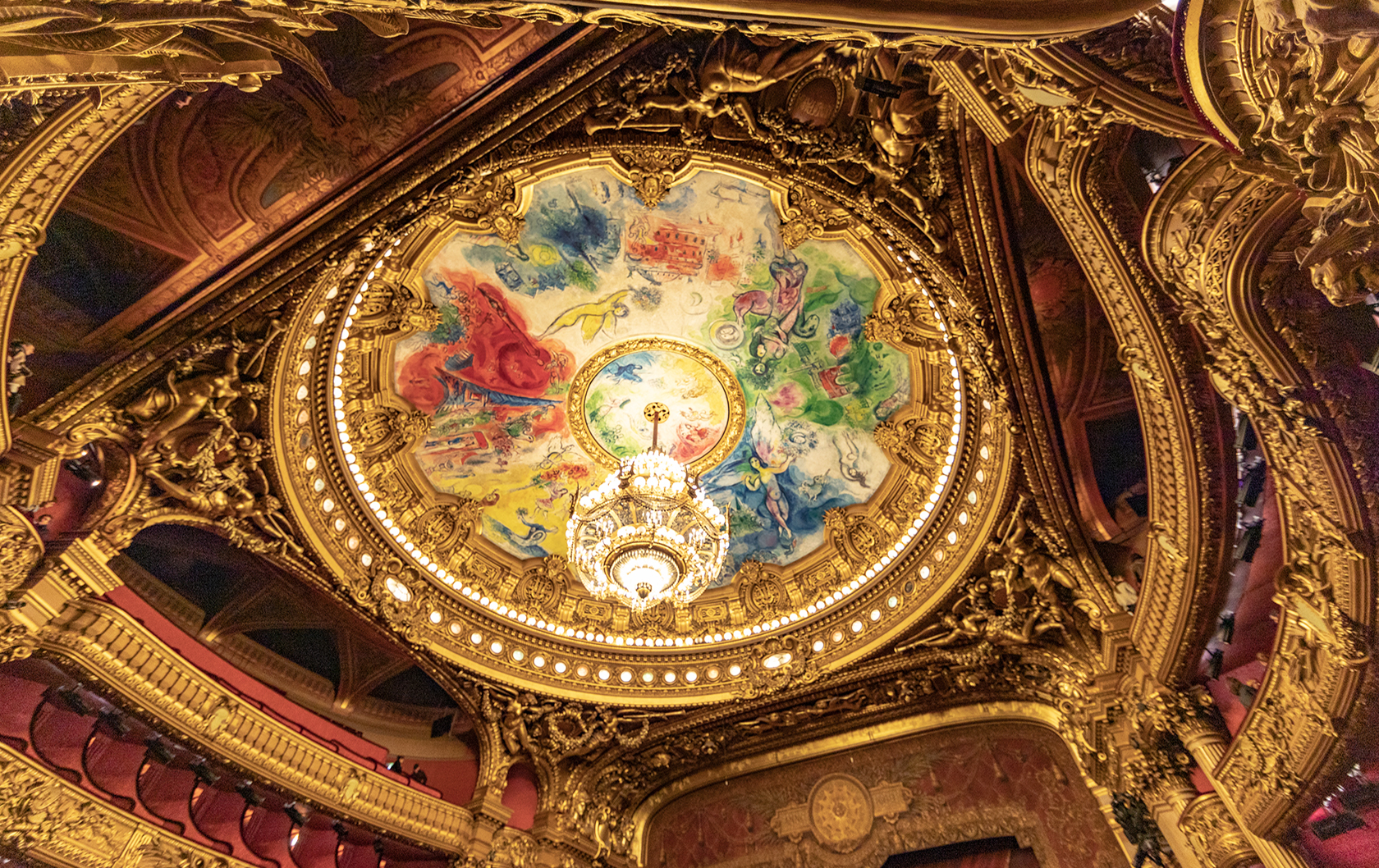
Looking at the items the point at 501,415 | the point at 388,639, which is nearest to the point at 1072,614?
the point at 501,415

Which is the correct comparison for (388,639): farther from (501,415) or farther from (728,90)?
(728,90)

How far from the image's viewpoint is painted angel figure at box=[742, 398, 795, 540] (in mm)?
11922

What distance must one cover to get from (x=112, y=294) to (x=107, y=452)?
173cm

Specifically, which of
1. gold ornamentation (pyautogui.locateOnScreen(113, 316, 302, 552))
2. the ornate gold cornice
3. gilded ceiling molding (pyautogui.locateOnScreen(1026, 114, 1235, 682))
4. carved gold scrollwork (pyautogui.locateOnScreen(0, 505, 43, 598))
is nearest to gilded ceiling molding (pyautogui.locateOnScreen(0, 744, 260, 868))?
the ornate gold cornice

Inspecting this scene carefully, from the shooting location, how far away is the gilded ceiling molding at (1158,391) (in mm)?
5227

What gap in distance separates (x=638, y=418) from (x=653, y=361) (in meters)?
1.12

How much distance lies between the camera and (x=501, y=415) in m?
11.7

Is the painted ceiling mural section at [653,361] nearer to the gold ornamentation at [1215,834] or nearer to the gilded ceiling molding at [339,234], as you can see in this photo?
the gilded ceiling molding at [339,234]

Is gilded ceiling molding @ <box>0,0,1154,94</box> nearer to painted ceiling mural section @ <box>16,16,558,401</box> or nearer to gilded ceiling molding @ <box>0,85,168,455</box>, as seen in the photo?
gilded ceiling molding @ <box>0,85,168,455</box>

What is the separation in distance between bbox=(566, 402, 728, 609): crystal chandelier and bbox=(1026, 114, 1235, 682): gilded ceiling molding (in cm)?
493

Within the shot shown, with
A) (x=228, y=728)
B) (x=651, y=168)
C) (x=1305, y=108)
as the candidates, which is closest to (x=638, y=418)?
(x=651, y=168)

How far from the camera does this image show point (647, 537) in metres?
8.91

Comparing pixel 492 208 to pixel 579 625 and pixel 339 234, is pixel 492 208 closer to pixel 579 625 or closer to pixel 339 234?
pixel 339 234

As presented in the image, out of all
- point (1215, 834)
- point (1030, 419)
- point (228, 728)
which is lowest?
point (1215, 834)
